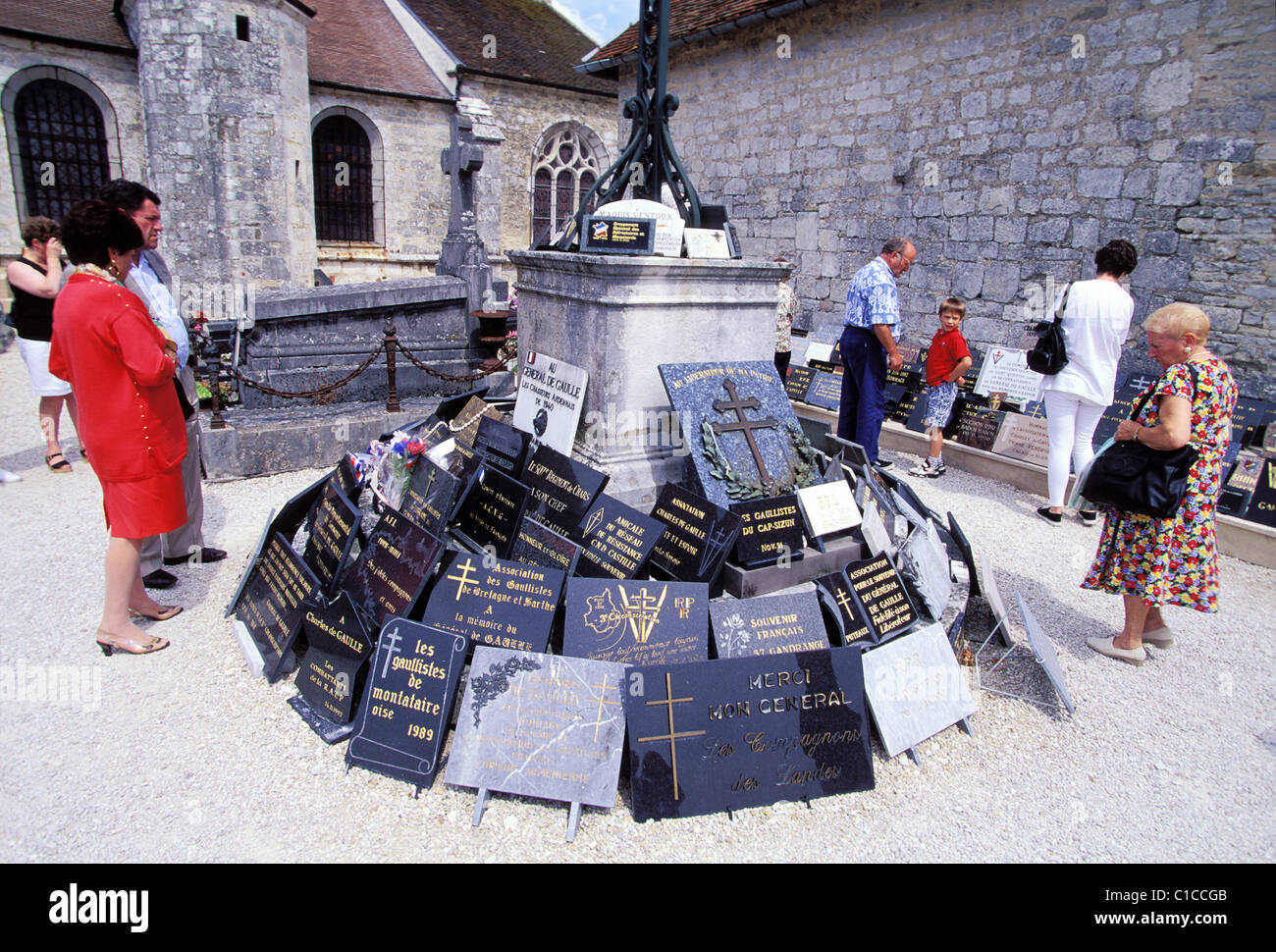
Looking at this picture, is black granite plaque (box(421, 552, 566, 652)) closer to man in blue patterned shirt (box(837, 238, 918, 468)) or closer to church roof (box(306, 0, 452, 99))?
man in blue patterned shirt (box(837, 238, 918, 468))

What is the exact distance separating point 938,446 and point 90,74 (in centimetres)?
1695

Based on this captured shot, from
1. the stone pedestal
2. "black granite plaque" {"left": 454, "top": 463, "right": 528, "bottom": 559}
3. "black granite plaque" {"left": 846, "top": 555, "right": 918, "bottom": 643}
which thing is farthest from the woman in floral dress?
"black granite plaque" {"left": 454, "top": 463, "right": 528, "bottom": 559}

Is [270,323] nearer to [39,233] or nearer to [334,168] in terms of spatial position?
[39,233]

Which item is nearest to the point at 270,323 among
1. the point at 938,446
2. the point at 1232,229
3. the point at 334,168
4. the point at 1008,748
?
the point at 938,446

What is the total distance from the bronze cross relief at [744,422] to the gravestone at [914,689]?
4.35 ft

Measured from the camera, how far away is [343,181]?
18453 millimetres

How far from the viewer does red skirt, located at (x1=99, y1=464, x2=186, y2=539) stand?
3.50 meters

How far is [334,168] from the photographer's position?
1838 centimetres

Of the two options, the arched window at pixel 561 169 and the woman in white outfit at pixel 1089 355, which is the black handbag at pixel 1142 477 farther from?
the arched window at pixel 561 169

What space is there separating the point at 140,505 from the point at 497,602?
5.81 ft

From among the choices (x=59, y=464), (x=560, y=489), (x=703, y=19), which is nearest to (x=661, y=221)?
(x=560, y=489)

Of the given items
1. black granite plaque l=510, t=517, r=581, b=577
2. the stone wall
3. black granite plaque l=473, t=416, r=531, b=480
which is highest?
the stone wall

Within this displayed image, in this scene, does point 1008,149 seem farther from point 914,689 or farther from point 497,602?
point 497,602

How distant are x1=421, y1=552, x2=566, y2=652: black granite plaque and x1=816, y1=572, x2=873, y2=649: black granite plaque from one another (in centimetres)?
123
